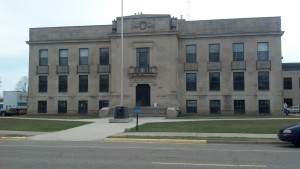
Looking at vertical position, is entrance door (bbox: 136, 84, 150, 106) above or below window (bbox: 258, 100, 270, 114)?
above

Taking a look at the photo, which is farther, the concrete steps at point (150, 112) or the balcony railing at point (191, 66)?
the balcony railing at point (191, 66)

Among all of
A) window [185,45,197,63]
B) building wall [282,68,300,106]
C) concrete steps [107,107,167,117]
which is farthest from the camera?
building wall [282,68,300,106]

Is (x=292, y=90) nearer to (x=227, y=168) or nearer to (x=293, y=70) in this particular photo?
(x=293, y=70)

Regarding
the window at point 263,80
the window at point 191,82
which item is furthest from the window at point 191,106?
the window at point 263,80

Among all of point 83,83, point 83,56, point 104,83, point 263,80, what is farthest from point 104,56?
point 263,80

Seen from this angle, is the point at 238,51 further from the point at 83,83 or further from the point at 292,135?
the point at 292,135

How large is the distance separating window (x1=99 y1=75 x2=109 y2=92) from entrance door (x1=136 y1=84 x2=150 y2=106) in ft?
16.6

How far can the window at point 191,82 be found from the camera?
156 feet

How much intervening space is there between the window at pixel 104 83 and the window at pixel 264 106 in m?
19.1

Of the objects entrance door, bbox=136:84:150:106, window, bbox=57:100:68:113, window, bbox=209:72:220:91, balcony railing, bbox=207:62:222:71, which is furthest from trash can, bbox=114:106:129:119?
window, bbox=57:100:68:113

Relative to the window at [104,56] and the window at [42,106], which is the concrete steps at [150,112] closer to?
the window at [104,56]

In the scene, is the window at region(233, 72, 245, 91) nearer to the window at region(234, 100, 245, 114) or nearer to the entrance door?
the window at region(234, 100, 245, 114)

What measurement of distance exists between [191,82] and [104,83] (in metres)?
11.3

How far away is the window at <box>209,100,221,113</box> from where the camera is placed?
4688 centimetres
